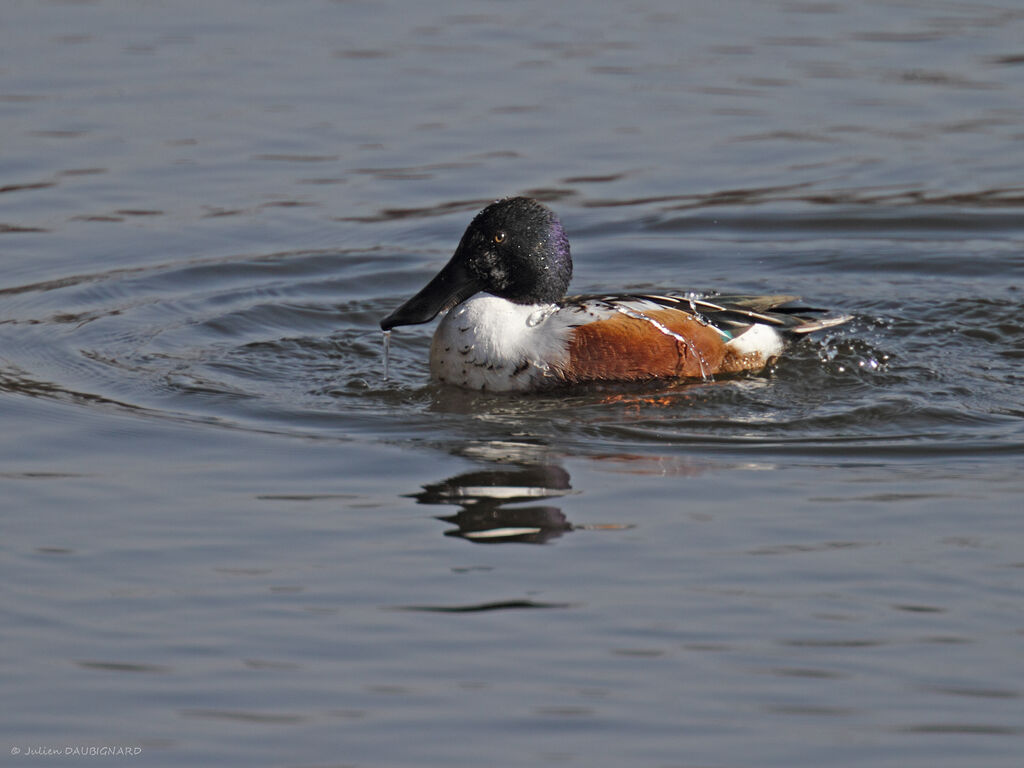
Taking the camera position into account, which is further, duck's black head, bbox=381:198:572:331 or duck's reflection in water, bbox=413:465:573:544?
duck's black head, bbox=381:198:572:331

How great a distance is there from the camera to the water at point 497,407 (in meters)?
5.01

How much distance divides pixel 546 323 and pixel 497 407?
56cm

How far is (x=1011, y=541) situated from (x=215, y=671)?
2841 millimetres

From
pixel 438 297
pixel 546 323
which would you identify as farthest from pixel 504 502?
pixel 438 297

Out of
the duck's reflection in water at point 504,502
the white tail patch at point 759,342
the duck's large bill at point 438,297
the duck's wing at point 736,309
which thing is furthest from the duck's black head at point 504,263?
the duck's reflection in water at point 504,502

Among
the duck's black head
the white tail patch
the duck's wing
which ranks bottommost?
the white tail patch

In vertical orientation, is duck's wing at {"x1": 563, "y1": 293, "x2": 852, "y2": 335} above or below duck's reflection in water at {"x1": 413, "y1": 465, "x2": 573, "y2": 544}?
above

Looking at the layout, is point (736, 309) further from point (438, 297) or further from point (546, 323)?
point (438, 297)

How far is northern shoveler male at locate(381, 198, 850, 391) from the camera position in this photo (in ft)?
27.4

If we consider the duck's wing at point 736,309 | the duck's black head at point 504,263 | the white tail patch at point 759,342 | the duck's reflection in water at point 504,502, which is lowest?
the duck's reflection in water at point 504,502

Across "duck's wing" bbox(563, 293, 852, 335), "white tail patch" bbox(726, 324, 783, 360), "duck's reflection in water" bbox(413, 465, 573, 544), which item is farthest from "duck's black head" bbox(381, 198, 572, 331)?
"duck's reflection in water" bbox(413, 465, 573, 544)

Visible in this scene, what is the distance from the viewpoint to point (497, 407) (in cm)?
821

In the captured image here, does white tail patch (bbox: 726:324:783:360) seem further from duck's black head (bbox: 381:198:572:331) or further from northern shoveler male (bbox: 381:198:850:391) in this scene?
duck's black head (bbox: 381:198:572:331)

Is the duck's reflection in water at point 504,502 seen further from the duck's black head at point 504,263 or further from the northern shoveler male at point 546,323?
the duck's black head at point 504,263
